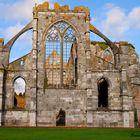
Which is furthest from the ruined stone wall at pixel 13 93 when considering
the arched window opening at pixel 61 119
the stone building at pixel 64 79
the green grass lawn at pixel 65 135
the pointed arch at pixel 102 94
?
the green grass lawn at pixel 65 135

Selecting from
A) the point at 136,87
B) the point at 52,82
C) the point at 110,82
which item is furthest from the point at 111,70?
the point at 136,87

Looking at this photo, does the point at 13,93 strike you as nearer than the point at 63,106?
Yes

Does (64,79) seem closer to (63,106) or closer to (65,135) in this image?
(63,106)

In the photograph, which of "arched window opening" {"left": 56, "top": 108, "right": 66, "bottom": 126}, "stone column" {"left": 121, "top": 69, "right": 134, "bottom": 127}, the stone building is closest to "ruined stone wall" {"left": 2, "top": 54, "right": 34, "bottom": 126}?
the stone building

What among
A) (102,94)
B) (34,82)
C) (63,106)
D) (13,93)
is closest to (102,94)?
(102,94)

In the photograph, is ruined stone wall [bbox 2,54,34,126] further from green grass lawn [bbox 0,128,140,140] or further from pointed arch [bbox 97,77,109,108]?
green grass lawn [bbox 0,128,140,140]

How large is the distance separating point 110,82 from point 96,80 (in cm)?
150

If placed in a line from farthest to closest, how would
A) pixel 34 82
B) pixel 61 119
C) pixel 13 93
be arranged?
pixel 61 119
pixel 34 82
pixel 13 93

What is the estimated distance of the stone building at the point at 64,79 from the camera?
32969 millimetres

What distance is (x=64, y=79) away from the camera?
3475 cm

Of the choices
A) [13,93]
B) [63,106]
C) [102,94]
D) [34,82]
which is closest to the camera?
[13,93]

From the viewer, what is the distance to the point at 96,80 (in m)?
34.2

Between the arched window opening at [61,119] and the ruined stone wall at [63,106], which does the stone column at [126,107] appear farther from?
the arched window opening at [61,119]

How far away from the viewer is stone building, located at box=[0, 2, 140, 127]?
32969 mm
